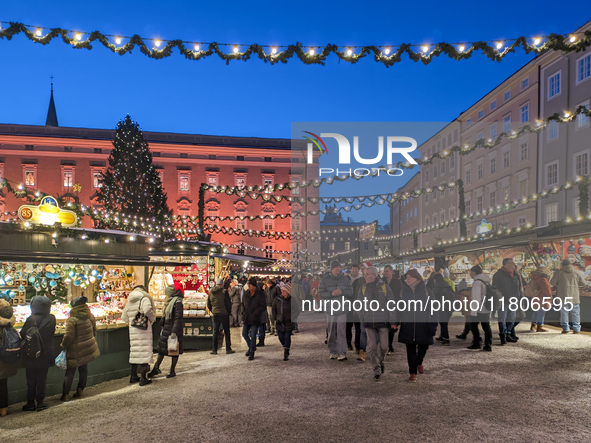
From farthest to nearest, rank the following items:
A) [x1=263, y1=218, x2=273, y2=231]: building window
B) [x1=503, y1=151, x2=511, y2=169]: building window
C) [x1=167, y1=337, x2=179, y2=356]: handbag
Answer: [x1=263, y1=218, x2=273, y2=231]: building window → [x1=503, y1=151, x2=511, y2=169]: building window → [x1=167, y1=337, x2=179, y2=356]: handbag

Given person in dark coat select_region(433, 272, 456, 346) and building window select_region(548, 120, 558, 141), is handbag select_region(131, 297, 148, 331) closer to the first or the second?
person in dark coat select_region(433, 272, 456, 346)

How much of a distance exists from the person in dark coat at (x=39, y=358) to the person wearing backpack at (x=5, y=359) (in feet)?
0.72

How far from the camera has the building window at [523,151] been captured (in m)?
34.2

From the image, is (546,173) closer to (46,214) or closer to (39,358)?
(46,214)

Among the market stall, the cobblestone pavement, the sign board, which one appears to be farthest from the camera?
the sign board

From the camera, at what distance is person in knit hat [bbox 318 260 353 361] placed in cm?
993

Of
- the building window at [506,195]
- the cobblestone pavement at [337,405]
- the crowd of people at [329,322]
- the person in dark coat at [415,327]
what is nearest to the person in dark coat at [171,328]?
the crowd of people at [329,322]

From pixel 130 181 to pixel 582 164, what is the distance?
32.7 meters

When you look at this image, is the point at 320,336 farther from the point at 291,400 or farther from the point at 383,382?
the point at 291,400

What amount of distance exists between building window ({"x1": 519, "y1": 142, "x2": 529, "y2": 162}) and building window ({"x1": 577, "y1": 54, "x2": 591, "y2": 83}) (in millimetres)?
6793

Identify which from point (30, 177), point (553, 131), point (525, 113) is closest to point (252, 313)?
point (553, 131)

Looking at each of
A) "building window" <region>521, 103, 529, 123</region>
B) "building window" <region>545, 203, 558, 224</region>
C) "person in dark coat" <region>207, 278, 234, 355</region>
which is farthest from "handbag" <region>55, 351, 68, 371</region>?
"building window" <region>521, 103, 529, 123</region>

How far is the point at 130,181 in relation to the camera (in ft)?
125

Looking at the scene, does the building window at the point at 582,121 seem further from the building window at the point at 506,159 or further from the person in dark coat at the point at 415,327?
the person in dark coat at the point at 415,327
